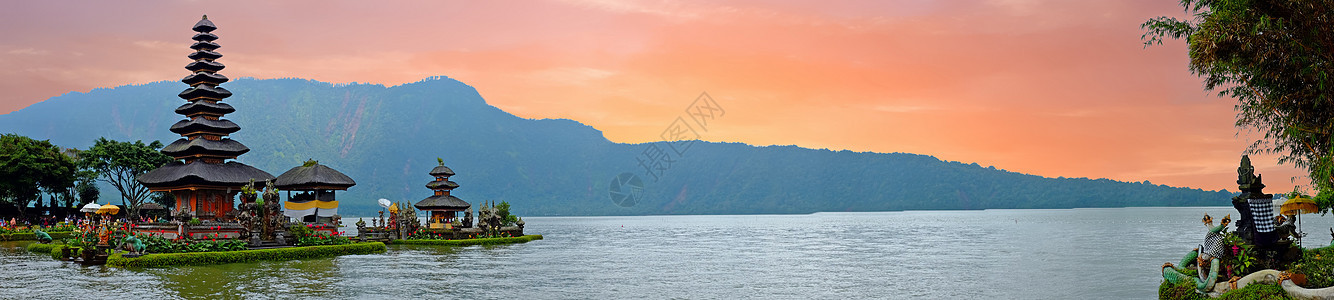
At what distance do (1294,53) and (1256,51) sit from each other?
38.9 inches

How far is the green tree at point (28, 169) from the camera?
232ft

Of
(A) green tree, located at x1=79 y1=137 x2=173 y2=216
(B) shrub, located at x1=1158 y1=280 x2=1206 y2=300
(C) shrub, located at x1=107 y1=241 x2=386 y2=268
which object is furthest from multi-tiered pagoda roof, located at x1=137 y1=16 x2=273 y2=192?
(B) shrub, located at x1=1158 y1=280 x2=1206 y2=300

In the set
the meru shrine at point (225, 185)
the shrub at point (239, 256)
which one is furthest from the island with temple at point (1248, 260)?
the meru shrine at point (225, 185)

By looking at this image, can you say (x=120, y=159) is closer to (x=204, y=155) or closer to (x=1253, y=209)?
(x=204, y=155)

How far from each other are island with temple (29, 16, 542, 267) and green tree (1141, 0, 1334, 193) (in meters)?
37.4

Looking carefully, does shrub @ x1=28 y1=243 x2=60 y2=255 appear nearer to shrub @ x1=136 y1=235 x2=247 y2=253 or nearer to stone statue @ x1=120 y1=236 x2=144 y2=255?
shrub @ x1=136 y1=235 x2=247 y2=253

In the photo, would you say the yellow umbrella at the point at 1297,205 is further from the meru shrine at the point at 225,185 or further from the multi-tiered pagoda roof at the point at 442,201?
the multi-tiered pagoda roof at the point at 442,201

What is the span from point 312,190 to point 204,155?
23.5 feet

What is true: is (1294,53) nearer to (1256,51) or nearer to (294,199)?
(1256,51)

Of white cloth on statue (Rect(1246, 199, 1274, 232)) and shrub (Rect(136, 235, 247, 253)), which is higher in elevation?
white cloth on statue (Rect(1246, 199, 1274, 232))

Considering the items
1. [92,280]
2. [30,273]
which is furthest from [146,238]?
[92,280]

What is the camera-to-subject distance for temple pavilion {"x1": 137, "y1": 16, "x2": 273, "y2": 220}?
55.0 meters

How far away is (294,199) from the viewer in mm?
61344

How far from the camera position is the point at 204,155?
5762cm
